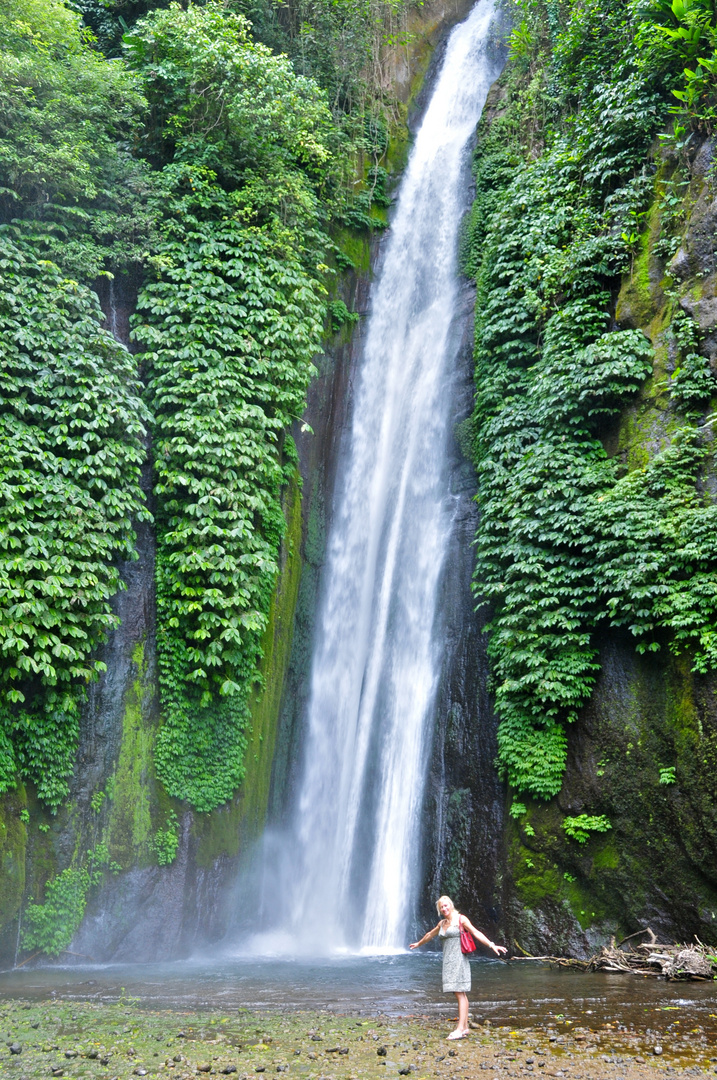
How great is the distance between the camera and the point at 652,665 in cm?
1026

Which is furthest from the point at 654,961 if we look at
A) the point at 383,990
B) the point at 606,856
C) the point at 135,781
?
the point at 135,781

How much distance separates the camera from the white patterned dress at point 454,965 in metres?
6.12

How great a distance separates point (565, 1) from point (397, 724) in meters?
14.6

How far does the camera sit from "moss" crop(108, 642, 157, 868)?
1066cm

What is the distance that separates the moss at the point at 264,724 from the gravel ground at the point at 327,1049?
476cm

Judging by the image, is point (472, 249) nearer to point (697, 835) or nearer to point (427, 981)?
point (697, 835)

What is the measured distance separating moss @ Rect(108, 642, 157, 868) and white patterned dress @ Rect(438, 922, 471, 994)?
589cm

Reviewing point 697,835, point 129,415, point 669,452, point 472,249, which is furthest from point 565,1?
point 697,835

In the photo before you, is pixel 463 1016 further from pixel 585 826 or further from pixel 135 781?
pixel 135 781

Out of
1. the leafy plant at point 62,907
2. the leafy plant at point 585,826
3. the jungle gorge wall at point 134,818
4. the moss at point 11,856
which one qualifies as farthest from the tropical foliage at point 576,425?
the moss at point 11,856

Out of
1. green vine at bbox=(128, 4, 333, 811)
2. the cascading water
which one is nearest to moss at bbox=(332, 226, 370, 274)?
the cascading water

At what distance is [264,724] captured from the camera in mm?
12469

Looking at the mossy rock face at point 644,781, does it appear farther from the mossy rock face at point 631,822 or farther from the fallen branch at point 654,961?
the fallen branch at point 654,961

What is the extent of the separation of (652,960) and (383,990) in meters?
3.16
